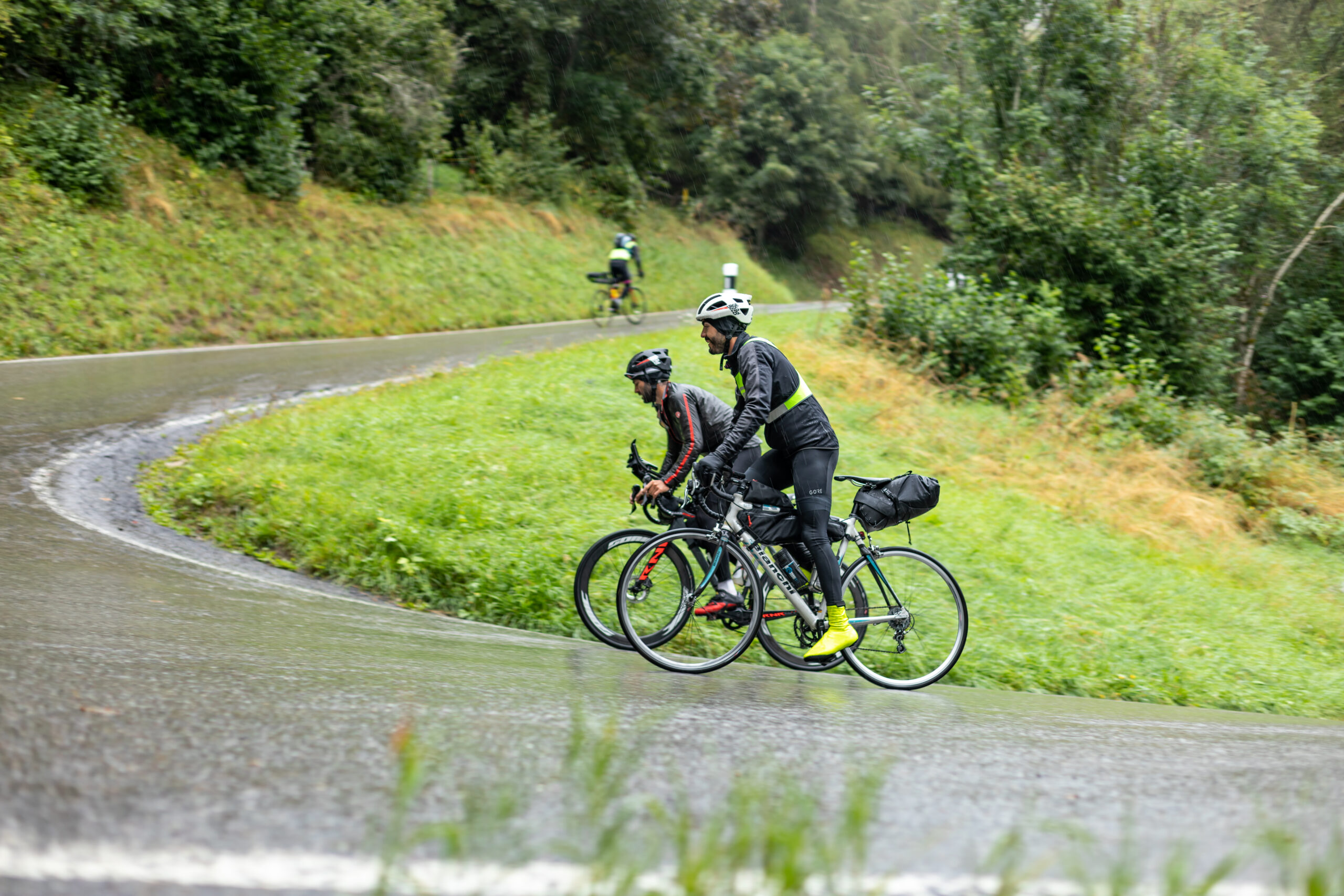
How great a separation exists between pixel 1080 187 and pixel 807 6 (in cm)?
4332

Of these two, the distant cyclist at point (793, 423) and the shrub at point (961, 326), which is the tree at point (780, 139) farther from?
the distant cyclist at point (793, 423)

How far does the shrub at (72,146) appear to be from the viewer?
18516 mm

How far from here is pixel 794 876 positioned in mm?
2494

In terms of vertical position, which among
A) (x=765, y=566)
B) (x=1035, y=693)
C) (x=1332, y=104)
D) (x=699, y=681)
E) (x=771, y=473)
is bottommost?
(x=1035, y=693)

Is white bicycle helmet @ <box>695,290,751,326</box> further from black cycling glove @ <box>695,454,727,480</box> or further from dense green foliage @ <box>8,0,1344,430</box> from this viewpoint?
dense green foliage @ <box>8,0,1344,430</box>

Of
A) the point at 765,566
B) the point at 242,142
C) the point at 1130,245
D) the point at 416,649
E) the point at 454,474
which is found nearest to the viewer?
the point at 416,649

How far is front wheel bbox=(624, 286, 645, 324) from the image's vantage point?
2547 cm

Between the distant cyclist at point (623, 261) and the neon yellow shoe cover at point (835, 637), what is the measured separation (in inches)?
703

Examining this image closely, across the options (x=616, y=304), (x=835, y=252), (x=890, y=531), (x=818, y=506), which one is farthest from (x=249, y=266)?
(x=835, y=252)

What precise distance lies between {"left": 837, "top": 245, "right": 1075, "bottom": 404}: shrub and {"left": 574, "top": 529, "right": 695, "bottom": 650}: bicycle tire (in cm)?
1234

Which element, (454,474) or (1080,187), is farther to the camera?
(1080,187)

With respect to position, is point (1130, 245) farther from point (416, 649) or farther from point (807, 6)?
point (807, 6)

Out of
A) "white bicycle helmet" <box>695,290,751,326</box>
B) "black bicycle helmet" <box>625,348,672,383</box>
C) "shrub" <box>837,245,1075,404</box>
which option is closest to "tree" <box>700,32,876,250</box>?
"shrub" <box>837,245,1075,404</box>

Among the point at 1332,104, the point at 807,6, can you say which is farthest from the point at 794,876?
the point at 807,6
